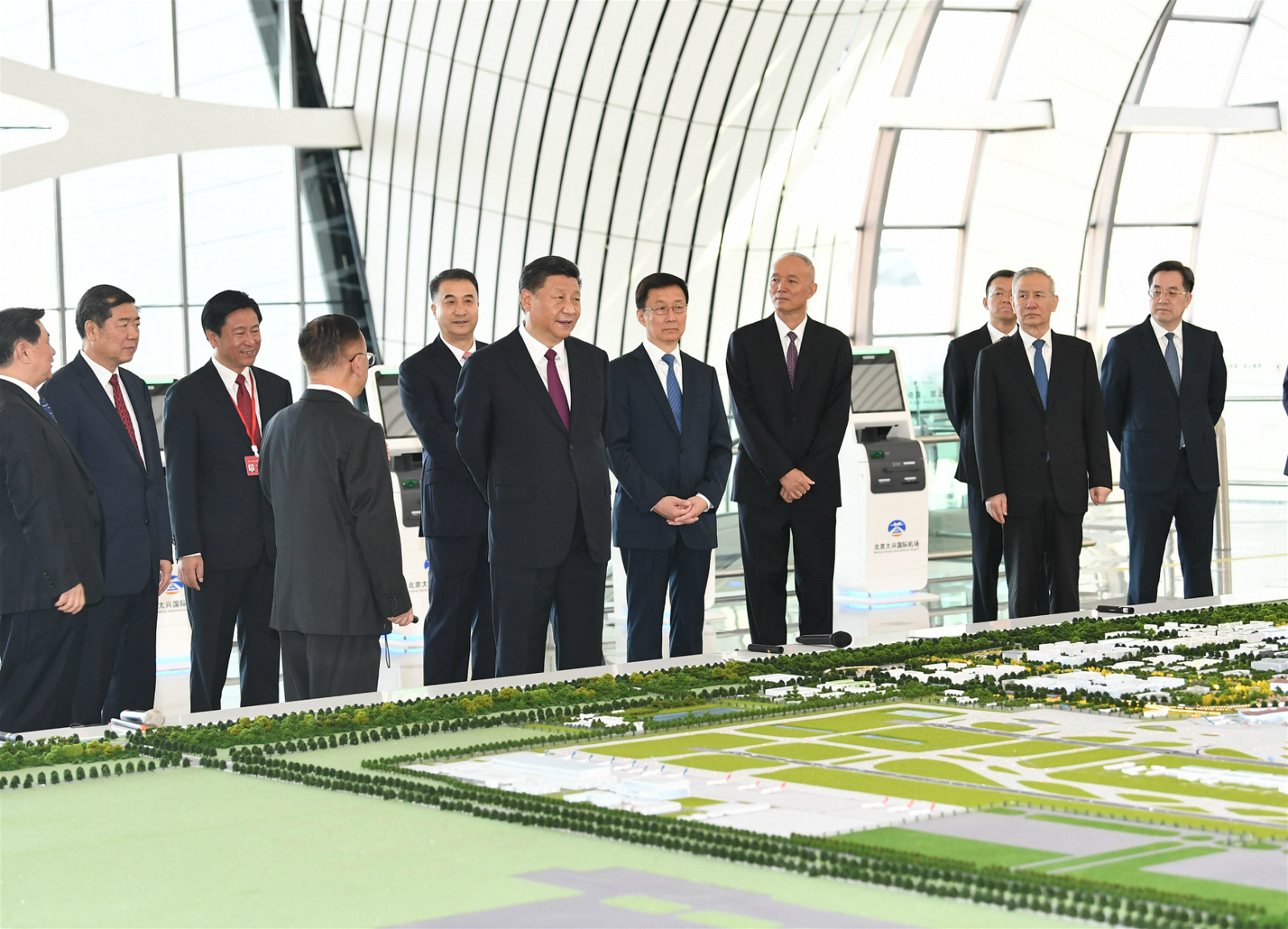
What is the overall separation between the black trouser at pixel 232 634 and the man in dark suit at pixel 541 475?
92 cm

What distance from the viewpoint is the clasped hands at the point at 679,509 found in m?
5.59

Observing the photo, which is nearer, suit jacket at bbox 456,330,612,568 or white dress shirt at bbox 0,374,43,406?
white dress shirt at bbox 0,374,43,406

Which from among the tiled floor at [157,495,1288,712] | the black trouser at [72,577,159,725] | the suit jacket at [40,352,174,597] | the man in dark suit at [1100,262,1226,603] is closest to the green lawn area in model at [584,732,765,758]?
the black trouser at [72,577,159,725]

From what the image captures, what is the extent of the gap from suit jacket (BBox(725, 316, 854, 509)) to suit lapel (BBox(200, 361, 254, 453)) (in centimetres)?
192

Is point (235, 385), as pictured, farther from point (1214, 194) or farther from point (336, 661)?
point (1214, 194)

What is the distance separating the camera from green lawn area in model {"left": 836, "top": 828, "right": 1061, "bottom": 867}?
7.34 feet

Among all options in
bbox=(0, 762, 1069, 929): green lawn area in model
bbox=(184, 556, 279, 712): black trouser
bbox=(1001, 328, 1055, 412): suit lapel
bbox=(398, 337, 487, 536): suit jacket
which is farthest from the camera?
bbox=(1001, 328, 1055, 412): suit lapel

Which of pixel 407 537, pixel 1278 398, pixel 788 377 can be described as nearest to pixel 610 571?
pixel 407 537

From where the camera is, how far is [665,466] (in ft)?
19.0

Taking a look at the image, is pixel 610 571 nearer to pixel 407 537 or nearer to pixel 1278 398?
pixel 407 537

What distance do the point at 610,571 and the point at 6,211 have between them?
9.29 m

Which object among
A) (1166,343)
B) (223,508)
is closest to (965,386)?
(1166,343)

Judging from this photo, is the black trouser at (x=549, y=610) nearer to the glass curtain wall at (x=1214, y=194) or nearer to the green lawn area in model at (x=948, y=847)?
the green lawn area in model at (x=948, y=847)

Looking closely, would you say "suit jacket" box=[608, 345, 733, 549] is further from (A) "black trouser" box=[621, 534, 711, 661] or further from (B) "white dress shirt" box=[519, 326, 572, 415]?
(B) "white dress shirt" box=[519, 326, 572, 415]
